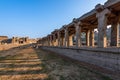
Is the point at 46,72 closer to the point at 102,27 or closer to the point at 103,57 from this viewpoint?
the point at 103,57

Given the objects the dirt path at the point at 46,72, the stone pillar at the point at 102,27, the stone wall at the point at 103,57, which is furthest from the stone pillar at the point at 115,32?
the dirt path at the point at 46,72

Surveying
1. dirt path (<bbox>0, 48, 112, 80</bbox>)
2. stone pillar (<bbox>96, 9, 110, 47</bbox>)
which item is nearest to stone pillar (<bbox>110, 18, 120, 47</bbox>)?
stone pillar (<bbox>96, 9, 110, 47</bbox>)

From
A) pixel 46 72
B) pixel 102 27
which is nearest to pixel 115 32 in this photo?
pixel 102 27

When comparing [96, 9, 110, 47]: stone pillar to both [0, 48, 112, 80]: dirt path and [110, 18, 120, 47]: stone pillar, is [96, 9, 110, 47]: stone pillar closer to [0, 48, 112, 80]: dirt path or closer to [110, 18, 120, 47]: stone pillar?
[0, 48, 112, 80]: dirt path

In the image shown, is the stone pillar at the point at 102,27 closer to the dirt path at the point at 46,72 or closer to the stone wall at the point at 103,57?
the stone wall at the point at 103,57

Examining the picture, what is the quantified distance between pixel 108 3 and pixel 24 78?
330 inches

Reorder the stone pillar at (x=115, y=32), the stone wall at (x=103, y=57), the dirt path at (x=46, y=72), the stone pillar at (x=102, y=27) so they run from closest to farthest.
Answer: the stone wall at (x=103, y=57)
the dirt path at (x=46, y=72)
the stone pillar at (x=102, y=27)
the stone pillar at (x=115, y=32)

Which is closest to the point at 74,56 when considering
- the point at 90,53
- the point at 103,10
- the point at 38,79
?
the point at 90,53

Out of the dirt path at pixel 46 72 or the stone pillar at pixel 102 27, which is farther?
the stone pillar at pixel 102 27

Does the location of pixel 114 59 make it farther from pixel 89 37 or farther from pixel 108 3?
pixel 89 37

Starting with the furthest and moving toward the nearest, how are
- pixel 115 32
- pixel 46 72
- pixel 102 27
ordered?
1. pixel 115 32
2. pixel 102 27
3. pixel 46 72

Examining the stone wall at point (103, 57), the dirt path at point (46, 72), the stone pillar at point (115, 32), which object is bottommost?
the dirt path at point (46, 72)

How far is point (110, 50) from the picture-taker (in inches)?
356

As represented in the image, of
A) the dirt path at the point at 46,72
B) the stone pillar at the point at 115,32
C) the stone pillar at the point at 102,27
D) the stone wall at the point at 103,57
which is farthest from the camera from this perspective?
the stone pillar at the point at 115,32
